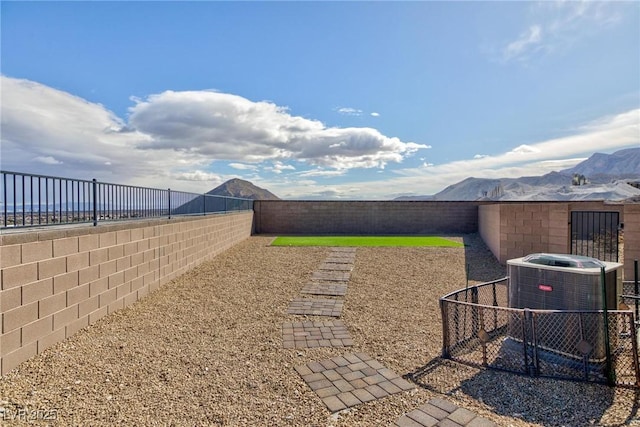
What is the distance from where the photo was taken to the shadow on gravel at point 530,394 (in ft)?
8.46

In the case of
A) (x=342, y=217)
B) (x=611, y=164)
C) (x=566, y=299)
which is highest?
(x=611, y=164)

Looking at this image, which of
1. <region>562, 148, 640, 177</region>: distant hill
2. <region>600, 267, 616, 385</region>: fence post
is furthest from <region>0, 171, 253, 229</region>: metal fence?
<region>562, 148, 640, 177</region>: distant hill

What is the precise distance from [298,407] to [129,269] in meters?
3.90

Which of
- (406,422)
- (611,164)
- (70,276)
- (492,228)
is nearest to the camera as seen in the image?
(406,422)

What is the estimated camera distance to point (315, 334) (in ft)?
13.9

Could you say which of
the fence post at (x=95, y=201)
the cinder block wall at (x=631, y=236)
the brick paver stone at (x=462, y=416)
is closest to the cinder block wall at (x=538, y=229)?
the cinder block wall at (x=631, y=236)

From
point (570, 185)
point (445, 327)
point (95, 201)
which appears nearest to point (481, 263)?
point (445, 327)

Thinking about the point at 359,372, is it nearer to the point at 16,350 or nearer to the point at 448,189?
the point at 16,350

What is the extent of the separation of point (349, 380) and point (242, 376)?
0.99 meters

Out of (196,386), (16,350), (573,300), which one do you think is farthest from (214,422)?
(573,300)

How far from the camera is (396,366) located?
3.40 m

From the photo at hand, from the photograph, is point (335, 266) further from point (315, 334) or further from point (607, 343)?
point (607, 343)

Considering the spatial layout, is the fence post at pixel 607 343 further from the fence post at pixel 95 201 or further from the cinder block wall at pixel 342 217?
the cinder block wall at pixel 342 217

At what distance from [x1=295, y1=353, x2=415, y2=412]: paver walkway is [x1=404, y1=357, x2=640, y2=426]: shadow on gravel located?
25cm
